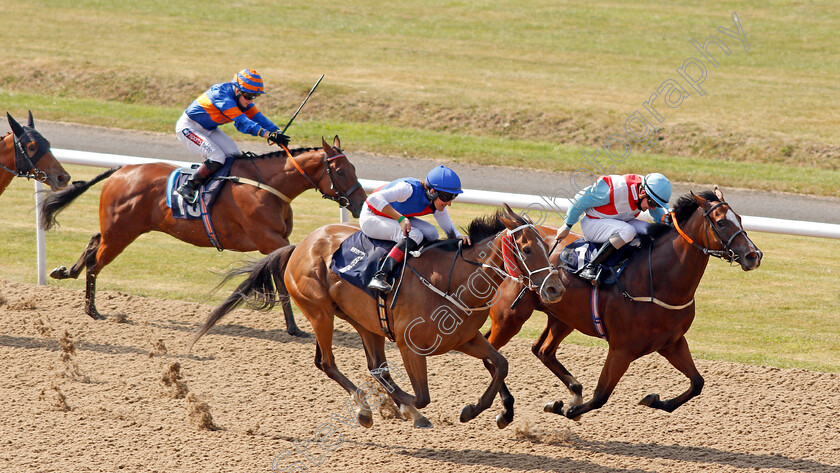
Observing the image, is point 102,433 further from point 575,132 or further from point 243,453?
point 575,132

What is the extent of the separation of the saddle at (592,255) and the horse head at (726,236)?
0.52 meters

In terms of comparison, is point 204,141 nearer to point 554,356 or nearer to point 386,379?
point 386,379

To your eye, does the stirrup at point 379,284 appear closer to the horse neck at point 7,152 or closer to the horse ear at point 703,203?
the horse ear at point 703,203

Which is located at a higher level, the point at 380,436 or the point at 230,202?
the point at 230,202

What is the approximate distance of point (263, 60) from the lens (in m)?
20.9

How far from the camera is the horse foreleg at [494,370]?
5.69 meters

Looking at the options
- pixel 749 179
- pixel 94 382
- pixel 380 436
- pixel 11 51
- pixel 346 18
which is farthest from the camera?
pixel 346 18

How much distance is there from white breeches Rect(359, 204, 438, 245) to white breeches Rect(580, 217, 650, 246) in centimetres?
97

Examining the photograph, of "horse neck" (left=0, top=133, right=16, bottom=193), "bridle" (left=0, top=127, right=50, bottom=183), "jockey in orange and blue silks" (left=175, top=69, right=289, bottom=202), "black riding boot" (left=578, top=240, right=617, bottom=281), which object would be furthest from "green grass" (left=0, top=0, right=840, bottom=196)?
"black riding boot" (left=578, top=240, right=617, bottom=281)

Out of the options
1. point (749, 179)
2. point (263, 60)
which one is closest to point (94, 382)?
point (749, 179)

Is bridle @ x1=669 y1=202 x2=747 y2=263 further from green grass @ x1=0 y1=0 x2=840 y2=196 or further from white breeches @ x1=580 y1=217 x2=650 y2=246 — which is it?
green grass @ x1=0 y1=0 x2=840 y2=196

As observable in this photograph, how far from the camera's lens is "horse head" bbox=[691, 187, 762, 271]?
215 inches

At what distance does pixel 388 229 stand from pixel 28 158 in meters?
4.09

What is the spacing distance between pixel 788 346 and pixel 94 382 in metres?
5.29
